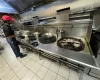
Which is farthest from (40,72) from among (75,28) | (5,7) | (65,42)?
(5,7)

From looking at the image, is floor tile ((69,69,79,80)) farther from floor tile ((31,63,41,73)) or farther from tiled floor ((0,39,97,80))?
floor tile ((31,63,41,73))

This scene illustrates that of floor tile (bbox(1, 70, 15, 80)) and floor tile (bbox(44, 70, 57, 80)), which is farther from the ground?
floor tile (bbox(44, 70, 57, 80))

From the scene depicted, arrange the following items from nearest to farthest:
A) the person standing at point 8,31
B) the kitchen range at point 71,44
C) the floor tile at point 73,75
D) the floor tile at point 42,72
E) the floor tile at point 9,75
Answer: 1. the kitchen range at point 71,44
2. the floor tile at point 73,75
3. the floor tile at point 42,72
4. the floor tile at point 9,75
5. the person standing at point 8,31

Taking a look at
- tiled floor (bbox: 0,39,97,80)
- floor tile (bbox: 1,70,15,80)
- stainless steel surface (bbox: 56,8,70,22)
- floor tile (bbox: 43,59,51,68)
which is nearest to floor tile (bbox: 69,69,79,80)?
tiled floor (bbox: 0,39,97,80)

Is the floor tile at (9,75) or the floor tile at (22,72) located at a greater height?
the floor tile at (22,72)

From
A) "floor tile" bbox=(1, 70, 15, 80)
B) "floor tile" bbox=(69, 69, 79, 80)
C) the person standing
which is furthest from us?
the person standing

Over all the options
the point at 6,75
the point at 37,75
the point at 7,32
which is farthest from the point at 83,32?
the point at 6,75

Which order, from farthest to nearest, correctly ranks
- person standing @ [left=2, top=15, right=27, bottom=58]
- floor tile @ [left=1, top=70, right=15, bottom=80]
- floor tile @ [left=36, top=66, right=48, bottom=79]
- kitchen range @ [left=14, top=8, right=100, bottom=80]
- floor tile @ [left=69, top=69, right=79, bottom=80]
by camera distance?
person standing @ [left=2, top=15, right=27, bottom=58]
floor tile @ [left=1, top=70, right=15, bottom=80]
floor tile @ [left=36, top=66, right=48, bottom=79]
floor tile @ [left=69, top=69, right=79, bottom=80]
kitchen range @ [left=14, top=8, right=100, bottom=80]

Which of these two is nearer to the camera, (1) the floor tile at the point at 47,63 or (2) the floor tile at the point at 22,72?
(2) the floor tile at the point at 22,72

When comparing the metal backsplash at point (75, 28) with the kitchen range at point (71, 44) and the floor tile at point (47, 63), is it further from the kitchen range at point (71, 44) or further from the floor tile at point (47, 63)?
the floor tile at point (47, 63)

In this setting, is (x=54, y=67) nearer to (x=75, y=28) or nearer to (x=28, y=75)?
(x=28, y=75)

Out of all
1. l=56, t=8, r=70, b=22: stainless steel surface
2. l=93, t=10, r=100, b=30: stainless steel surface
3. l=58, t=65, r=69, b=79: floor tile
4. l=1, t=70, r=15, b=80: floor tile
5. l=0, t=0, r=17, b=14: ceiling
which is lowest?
l=1, t=70, r=15, b=80: floor tile

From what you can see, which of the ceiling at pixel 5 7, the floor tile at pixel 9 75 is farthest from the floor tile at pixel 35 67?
the ceiling at pixel 5 7

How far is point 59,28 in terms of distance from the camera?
4.56ft
